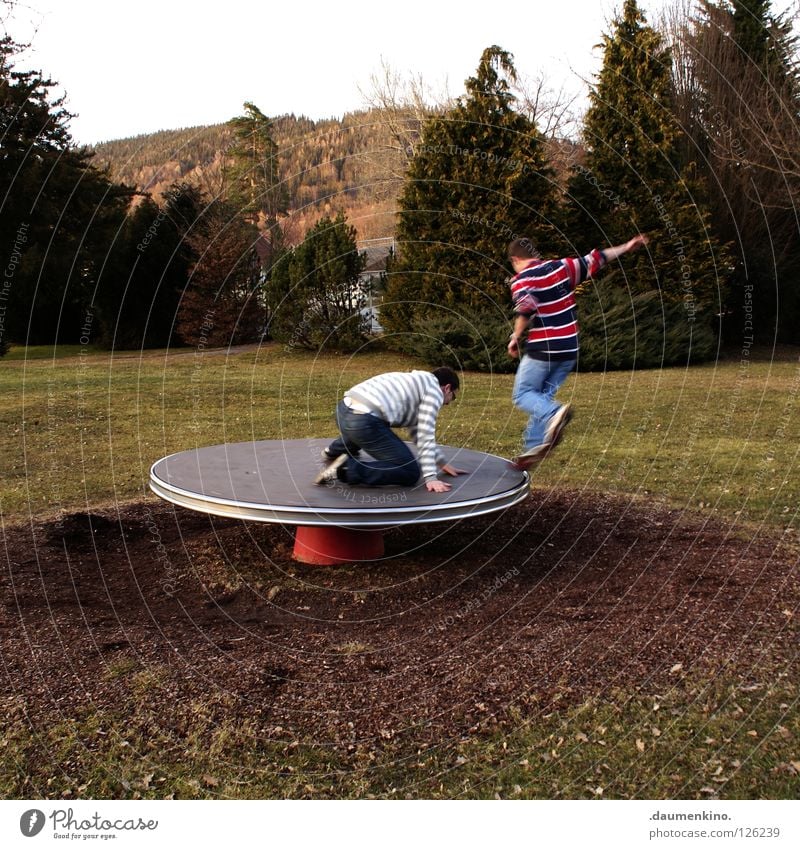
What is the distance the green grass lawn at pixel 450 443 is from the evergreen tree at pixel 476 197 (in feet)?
7.09

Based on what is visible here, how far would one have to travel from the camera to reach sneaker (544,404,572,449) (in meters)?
7.11

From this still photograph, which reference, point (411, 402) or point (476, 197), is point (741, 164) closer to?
point (476, 197)

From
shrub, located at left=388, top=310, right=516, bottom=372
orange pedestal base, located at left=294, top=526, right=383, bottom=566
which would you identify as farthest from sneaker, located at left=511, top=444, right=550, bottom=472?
shrub, located at left=388, top=310, right=516, bottom=372

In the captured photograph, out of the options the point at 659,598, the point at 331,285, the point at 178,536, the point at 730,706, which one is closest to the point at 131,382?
the point at 331,285

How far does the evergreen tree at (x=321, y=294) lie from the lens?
2000cm

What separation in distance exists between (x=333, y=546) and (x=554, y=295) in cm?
284

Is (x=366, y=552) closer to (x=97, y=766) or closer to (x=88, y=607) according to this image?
(x=88, y=607)

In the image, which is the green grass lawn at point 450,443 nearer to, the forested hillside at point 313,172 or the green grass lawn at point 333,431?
the green grass lawn at point 333,431

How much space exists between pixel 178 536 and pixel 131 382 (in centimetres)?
1115

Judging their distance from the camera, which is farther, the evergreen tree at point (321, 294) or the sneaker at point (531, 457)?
the evergreen tree at point (321, 294)

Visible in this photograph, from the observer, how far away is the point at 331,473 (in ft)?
23.5

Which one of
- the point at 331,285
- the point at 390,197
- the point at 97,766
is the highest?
the point at 390,197

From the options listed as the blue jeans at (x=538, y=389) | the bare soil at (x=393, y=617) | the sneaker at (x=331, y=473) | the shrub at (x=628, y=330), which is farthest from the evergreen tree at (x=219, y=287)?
the blue jeans at (x=538, y=389)

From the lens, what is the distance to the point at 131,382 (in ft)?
61.3
